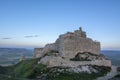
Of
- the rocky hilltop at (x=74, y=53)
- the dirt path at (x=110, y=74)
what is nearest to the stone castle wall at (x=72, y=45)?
the rocky hilltop at (x=74, y=53)

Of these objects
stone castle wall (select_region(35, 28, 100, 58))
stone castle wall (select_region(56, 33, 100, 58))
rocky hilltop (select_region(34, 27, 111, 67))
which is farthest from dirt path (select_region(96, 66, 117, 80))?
stone castle wall (select_region(56, 33, 100, 58))

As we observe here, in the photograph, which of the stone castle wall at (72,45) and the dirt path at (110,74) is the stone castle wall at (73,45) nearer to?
the stone castle wall at (72,45)

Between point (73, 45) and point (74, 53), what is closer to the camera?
point (74, 53)

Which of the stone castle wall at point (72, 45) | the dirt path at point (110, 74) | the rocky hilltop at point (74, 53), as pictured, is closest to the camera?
the dirt path at point (110, 74)

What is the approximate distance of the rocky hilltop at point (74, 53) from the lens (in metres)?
67.5

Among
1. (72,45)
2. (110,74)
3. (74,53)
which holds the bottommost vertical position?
(110,74)

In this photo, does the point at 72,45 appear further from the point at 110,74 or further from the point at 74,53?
the point at 110,74

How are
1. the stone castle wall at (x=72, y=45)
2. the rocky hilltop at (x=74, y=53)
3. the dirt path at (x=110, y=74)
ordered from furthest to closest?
the stone castle wall at (x=72, y=45) → the rocky hilltop at (x=74, y=53) → the dirt path at (x=110, y=74)

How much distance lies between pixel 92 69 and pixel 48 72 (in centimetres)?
1372

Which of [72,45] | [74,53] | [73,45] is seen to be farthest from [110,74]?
[72,45]

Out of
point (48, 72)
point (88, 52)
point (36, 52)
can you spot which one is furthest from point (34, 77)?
point (36, 52)

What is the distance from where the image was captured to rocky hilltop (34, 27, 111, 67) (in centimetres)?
6746

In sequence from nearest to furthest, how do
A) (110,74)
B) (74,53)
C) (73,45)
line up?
(110,74), (74,53), (73,45)

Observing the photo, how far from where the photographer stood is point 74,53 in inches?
2928
